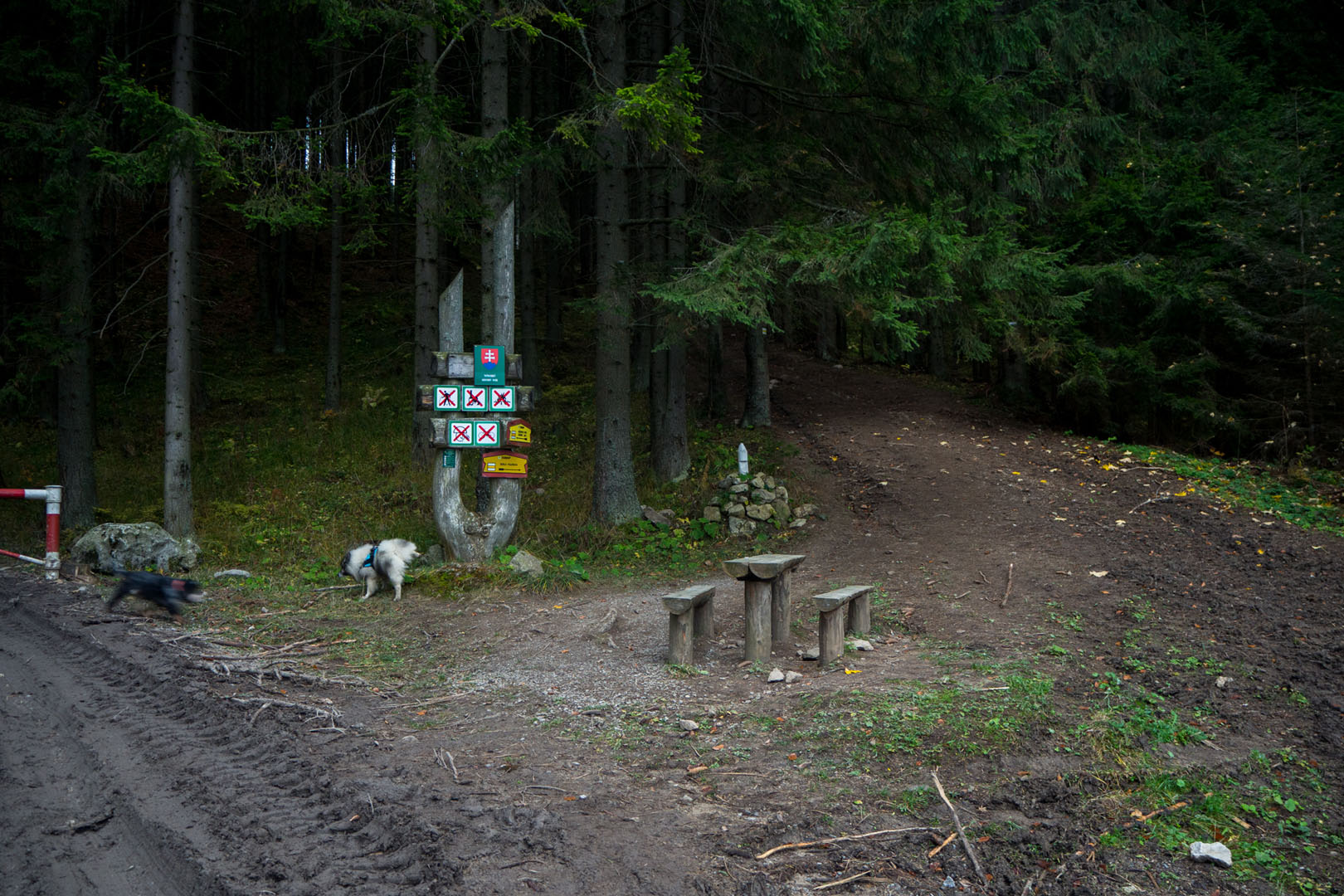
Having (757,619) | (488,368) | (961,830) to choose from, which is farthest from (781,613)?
(488,368)

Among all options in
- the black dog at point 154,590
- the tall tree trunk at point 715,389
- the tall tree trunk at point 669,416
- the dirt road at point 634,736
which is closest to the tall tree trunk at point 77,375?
the dirt road at point 634,736

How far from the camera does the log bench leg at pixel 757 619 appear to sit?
262 inches

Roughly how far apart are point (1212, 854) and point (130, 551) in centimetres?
1166

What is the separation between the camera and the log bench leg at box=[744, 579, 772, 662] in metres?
6.65

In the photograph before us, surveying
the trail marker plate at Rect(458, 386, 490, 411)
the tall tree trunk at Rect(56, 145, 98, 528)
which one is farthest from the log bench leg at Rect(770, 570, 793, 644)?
the tall tree trunk at Rect(56, 145, 98, 528)

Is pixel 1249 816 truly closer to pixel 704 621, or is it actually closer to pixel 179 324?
pixel 704 621

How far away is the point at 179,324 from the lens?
11.5 meters

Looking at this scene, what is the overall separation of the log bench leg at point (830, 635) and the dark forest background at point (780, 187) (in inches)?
173

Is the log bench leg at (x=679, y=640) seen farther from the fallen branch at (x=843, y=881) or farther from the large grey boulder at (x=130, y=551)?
the large grey boulder at (x=130, y=551)

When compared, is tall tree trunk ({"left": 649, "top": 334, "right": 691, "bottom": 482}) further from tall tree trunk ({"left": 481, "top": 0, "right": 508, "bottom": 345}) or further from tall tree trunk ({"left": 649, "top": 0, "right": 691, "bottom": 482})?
tall tree trunk ({"left": 481, "top": 0, "right": 508, "bottom": 345})

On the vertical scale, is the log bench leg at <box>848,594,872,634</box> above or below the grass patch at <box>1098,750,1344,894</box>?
above

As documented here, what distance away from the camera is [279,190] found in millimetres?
10375

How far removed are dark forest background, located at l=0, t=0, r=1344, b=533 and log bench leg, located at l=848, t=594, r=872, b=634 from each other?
3612mm

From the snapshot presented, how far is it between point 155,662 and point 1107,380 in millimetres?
14914
